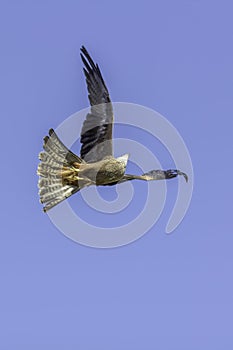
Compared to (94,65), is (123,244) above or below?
below

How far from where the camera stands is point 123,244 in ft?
110

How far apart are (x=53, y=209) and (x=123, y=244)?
139 centimetres

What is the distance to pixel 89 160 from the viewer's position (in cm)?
3306

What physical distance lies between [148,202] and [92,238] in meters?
1.24

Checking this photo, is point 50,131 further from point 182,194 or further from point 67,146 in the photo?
point 182,194

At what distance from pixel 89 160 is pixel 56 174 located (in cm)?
68

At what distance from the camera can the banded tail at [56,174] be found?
109ft

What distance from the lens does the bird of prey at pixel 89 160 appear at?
32844 millimetres

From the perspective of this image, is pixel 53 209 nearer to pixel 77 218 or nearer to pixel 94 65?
pixel 77 218

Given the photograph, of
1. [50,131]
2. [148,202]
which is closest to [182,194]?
[148,202]

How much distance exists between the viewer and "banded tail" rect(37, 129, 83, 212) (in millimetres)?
33094

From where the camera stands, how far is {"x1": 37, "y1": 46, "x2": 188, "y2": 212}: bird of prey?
32844 millimetres

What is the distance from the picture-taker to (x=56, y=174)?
3334 centimetres

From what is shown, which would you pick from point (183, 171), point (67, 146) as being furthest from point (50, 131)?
point (183, 171)
